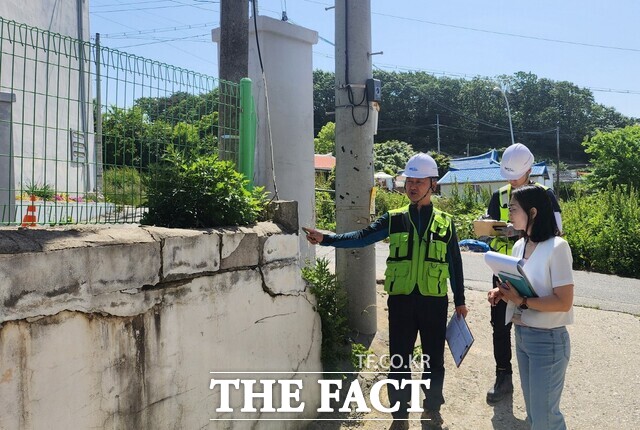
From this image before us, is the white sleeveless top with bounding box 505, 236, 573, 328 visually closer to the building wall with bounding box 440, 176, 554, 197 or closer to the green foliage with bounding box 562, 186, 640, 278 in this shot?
the green foliage with bounding box 562, 186, 640, 278

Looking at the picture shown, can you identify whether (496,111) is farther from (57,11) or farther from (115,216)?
(115,216)

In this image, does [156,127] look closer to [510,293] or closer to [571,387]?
[510,293]

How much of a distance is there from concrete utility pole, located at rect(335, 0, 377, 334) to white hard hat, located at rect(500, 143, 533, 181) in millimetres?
1393

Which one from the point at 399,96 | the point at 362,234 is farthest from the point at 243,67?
the point at 399,96

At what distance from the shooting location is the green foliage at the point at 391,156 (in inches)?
1890

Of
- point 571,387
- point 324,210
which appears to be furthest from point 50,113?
point 324,210

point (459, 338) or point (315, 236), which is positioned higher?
point (315, 236)

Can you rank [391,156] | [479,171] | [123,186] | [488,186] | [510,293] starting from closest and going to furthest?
[510,293], [123,186], [488,186], [479,171], [391,156]

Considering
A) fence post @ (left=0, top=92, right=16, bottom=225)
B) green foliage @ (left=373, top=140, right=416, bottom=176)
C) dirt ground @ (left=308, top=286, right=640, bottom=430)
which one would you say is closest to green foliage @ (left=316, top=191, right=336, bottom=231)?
dirt ground @ (left=308, top=286, right=640, bottom=430)

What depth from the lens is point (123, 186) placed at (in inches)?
137

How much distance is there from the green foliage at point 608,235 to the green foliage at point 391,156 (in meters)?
32.7

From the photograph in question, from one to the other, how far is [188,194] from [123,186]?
0.41 m

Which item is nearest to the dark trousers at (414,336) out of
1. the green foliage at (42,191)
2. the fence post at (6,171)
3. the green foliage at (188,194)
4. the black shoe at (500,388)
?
the black shoe at (500,388)

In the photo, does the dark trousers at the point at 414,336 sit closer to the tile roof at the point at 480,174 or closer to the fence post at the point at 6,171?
the fence post at the point at 6,171
